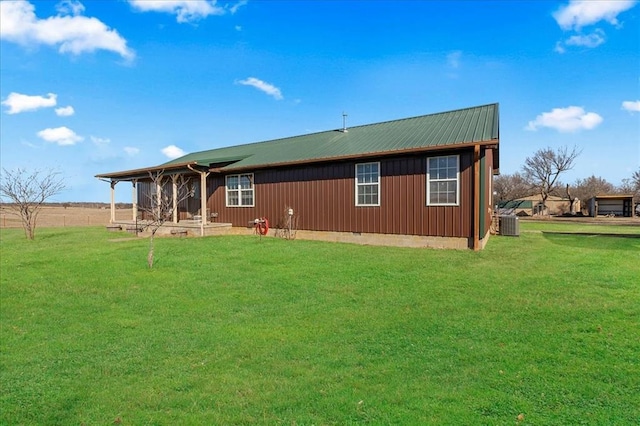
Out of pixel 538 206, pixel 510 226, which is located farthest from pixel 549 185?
pixel 510 226

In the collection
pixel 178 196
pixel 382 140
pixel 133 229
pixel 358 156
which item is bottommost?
pixel 133 229

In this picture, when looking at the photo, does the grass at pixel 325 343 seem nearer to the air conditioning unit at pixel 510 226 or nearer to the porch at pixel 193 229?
the air conditioning unit at pixel 510 226

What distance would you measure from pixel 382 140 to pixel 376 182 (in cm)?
231

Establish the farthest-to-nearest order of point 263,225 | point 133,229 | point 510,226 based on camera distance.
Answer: point 133,229
point 510,226
point 263,225

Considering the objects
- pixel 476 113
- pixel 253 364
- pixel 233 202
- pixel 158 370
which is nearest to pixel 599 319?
pixel 253 364

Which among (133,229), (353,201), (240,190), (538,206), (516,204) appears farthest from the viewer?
(516,204)

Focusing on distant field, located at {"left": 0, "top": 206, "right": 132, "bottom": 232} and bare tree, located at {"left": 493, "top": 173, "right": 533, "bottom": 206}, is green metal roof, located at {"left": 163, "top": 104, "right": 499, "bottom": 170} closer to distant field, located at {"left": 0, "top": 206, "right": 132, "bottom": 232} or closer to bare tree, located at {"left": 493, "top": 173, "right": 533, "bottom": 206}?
distant field, located at {"left": 0, "top": 206, "right": 132, "bottom": 232}

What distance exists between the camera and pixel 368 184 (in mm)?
13000

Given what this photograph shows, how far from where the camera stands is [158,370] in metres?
4.21

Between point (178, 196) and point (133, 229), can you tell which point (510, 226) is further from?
point (133, 229)

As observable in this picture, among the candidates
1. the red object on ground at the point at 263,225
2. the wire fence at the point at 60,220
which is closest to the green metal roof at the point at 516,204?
the red object on ground at the point at 263,225

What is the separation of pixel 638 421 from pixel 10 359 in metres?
6.46

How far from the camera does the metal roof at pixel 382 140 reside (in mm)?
11859

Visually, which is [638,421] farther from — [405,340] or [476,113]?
[476,113]
